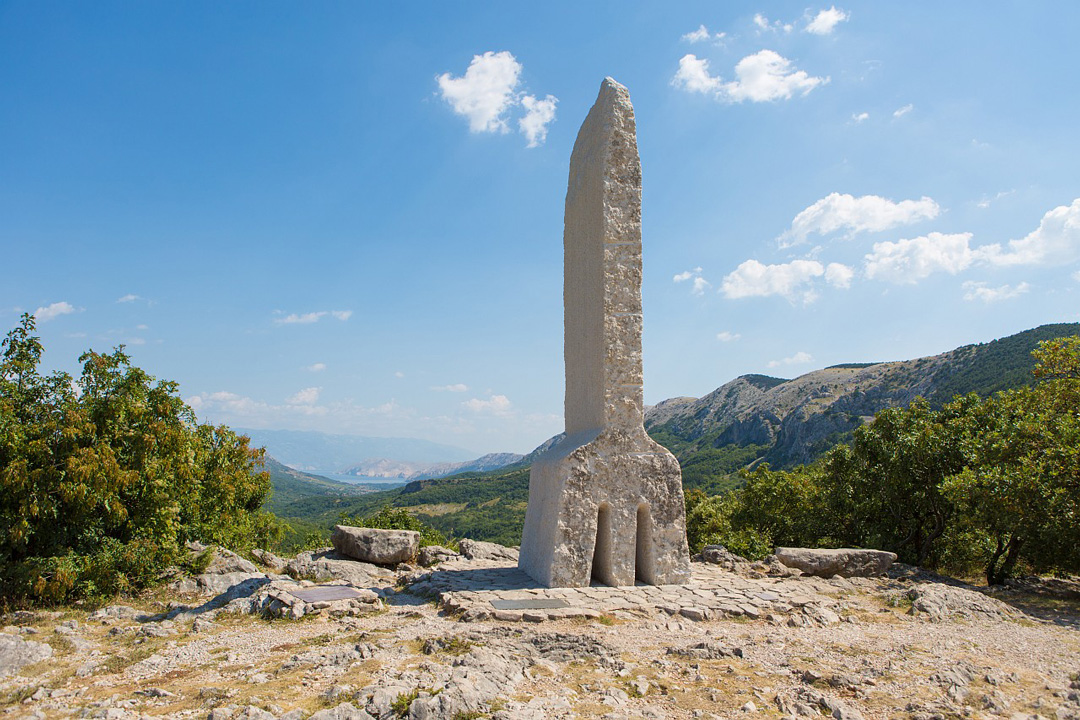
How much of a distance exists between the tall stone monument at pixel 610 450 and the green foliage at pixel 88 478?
510 centimetres

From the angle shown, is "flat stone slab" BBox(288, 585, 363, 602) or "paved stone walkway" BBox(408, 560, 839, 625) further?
"flat stone slab" BBox(288, 585, 363, 602)

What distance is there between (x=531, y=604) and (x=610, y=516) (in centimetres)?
177

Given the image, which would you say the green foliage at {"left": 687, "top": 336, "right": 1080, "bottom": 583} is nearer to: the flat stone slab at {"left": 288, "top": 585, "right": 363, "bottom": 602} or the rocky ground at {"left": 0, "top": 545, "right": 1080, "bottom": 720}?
the rocky ground at {"left": 0, "top": 545, "right": 1080, "bottom": 720}

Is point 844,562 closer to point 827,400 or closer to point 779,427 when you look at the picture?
point 779,427

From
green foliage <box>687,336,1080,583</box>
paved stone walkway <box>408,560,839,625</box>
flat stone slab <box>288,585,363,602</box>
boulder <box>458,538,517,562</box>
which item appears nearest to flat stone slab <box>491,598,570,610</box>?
paved stone walkway <box>408,560,839,625</box>

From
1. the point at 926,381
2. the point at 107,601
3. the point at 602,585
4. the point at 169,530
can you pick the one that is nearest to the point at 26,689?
the point at 107,601

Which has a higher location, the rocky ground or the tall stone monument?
the tall stone monument

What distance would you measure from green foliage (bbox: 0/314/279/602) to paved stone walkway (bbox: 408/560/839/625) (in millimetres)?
3592

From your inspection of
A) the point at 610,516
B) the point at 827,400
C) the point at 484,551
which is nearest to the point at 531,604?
the point at 610,516

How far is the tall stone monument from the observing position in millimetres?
8586

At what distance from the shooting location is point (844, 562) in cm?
1027

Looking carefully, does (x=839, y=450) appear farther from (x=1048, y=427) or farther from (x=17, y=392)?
(x=17, y=392)

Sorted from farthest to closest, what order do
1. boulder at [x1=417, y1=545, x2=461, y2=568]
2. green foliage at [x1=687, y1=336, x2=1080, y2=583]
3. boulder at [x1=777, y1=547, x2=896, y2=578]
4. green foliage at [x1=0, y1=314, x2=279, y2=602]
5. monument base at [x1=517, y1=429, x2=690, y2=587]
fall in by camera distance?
boulder at [x1=417, y1=545, x2=461, y2=568] < boulder at [x1=777, y1=547, x2=896, y2=578] < green foliage at [x1=687, y1=336, x2=1080, y2=583] < monument base at [x1=517, y1=429, x2=690, y2=587] < green foliage at [x1=0, y1=314, x2=279, y2=602]

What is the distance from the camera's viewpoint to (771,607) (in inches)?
310
